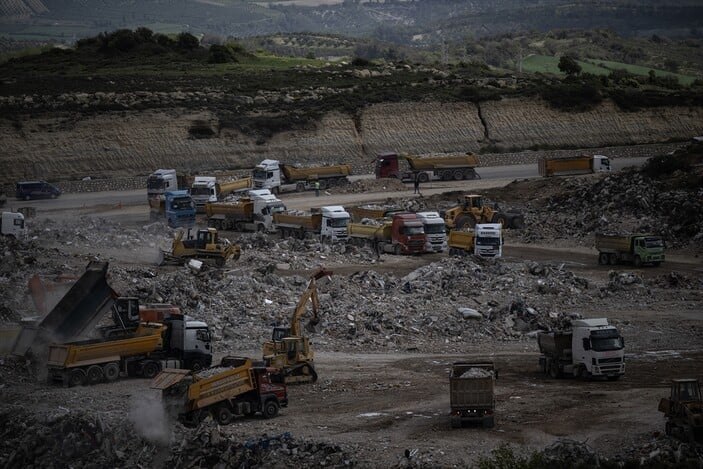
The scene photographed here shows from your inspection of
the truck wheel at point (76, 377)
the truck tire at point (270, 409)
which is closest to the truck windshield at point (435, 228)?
the truck wheel at point (76, 377)

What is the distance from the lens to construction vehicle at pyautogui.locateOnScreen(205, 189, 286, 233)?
4991cm

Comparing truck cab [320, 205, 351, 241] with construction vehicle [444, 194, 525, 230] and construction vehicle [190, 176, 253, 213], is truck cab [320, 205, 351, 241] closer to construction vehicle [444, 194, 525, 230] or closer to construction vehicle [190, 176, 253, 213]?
construction vehicle [444, 194, 525, 230]

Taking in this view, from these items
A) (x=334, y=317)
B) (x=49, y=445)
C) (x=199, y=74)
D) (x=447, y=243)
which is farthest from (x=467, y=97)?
(x=49, y=445)

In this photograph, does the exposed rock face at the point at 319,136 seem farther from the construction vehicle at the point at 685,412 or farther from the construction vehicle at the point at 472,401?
the construction vehicle at the point at 685,412

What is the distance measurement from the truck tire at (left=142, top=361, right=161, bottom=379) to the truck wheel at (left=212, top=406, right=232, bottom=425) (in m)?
4.58

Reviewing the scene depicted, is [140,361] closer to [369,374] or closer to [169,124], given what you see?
[369,374]

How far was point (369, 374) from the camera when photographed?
2717 centimetres

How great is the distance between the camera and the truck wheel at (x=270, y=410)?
77.2 ft

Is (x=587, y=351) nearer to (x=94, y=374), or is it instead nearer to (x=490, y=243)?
(x=94, y=374)

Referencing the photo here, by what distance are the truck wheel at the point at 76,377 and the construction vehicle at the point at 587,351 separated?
10952mm

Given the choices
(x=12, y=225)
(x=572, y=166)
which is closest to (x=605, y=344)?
(x=12, y=225)

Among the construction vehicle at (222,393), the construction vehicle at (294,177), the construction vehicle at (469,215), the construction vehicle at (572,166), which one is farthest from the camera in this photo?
the construction vehicle at (572,166)

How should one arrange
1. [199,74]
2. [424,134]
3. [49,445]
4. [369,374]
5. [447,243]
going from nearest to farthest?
[49,445] < [369,374] < [447,243] < [424,134] < [199,74]

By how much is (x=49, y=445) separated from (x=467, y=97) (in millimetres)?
61979
